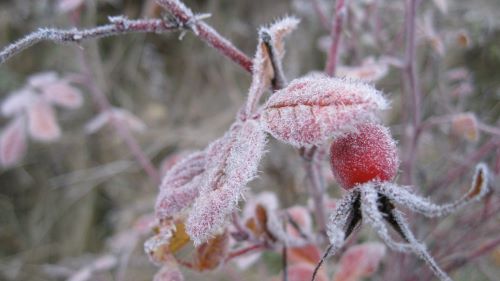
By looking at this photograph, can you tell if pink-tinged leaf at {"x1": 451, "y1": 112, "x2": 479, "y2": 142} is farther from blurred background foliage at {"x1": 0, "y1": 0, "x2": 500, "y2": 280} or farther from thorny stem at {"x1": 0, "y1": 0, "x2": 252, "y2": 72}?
blurred background foliage at {"x1": 0, "y1": 0, "x2": 500, "y2": 280}

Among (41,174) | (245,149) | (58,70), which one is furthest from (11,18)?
(245,149)

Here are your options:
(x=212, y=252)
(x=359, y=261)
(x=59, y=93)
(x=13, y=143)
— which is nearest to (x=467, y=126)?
(x=359, y=261)

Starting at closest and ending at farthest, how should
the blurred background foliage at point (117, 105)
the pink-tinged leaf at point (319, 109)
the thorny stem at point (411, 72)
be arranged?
the pink-tinged leaf at point (319, 109), the thorny stem at point (411, 72), the blurred background foliage at point (117, 105)

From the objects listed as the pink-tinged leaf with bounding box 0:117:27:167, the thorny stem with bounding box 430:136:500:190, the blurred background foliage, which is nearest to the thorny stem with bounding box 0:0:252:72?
the thorny stem with bounding box 430:136:500:190

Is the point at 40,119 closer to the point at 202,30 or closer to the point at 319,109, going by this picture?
the point at 202,30

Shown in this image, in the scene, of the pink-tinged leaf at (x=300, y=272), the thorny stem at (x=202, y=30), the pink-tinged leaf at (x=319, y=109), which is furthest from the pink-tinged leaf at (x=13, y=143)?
the pink-tinged leaf at (x=319, y=109)

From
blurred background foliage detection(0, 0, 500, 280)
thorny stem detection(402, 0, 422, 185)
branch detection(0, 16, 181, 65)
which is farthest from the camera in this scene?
blurred background foliage detection(0, 0, 500, 280)

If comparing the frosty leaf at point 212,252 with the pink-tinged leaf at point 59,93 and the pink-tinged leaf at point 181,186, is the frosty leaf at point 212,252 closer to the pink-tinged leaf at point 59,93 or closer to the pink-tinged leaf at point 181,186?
the pink-tinged leaf at point 181,186
